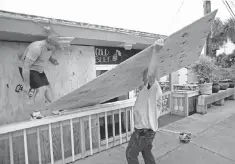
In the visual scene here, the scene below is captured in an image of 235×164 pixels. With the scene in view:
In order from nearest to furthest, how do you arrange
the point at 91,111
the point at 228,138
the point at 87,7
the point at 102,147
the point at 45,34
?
the point at 45,34 → the point at 91,111 → the point at 102,147 → the point at 228,138 → the point at 87,7

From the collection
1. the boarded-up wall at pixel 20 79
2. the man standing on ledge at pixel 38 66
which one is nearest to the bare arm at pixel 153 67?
the man standing on ledge at pixel 38 66

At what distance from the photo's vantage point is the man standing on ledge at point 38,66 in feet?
8.03

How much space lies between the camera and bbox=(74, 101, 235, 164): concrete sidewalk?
9.44ft

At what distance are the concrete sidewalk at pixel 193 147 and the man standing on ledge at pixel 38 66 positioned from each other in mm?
1425

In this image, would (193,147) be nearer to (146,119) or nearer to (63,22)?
(146,119)

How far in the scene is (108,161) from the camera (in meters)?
2.87

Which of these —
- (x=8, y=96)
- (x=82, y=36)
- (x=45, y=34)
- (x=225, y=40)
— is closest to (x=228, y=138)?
(x=82, y=36)

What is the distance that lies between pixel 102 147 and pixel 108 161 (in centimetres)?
42

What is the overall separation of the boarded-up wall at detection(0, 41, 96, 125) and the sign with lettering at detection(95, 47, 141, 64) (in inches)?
8.8

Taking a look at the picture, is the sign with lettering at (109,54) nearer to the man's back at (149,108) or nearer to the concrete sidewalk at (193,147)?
the concrete sidewalk at (193,147)

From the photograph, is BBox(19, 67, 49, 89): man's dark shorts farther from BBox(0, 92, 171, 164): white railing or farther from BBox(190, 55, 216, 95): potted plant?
BBox(190, 55, 216, 95): potted plant

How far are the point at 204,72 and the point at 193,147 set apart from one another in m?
3.37

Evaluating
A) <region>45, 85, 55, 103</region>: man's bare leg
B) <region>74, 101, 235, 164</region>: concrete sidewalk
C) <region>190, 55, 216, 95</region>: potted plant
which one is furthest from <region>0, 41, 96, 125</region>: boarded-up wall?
<region>190, 55, 216, 95</region>: potted plant

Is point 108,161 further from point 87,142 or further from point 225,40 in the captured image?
point 225,40
